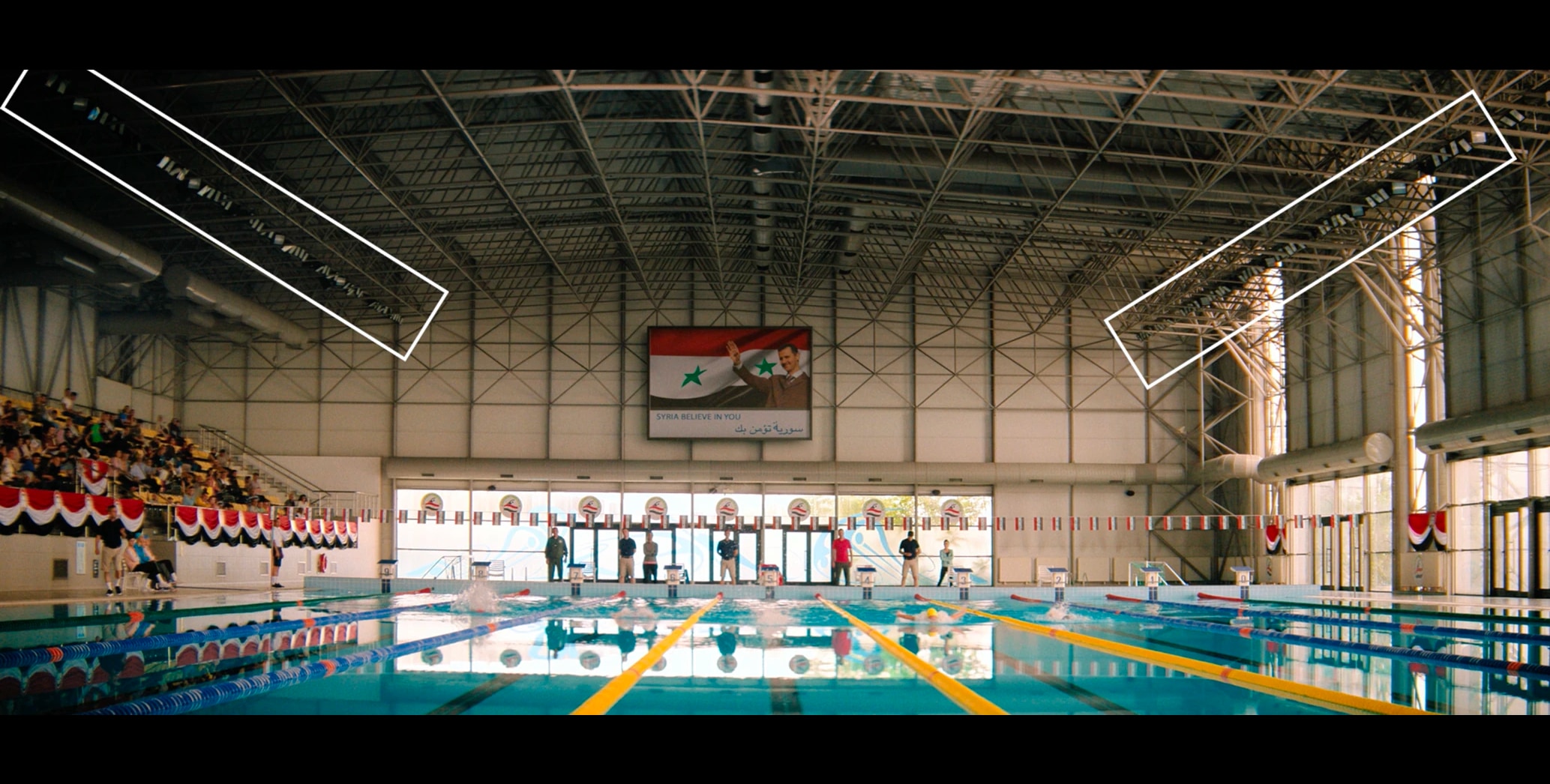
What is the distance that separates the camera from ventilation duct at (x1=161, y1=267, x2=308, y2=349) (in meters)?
24.4

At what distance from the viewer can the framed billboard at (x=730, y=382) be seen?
3250 centimetres

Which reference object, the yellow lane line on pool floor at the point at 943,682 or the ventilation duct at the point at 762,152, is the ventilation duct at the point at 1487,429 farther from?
the ventilation duct at the point at 762,152

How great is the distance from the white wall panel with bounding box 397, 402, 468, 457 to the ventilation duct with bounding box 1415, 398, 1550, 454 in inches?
969

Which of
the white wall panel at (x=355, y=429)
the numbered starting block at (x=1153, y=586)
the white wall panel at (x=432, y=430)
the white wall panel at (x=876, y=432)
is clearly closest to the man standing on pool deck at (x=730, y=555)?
the white wall panel at (x=876, y=432)

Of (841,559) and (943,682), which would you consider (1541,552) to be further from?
(943,682)

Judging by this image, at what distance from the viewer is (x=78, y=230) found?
1958 cm

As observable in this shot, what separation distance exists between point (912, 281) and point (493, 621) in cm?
2130

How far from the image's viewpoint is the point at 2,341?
2444cm

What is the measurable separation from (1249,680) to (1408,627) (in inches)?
268

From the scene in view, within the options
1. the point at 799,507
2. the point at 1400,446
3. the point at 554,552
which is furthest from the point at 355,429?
the point at 1400,446

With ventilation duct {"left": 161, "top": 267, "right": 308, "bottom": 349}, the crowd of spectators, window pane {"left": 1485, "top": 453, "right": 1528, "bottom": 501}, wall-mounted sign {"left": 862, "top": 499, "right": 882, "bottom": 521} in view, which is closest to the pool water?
the crowd of spectators

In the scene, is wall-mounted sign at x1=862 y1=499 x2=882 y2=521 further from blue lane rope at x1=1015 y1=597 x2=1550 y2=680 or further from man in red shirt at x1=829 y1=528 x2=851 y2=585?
blue lane rope at x1=1015 y1=597 x2=1550 y2=680

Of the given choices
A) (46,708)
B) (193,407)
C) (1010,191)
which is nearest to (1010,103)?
(1010,191)
